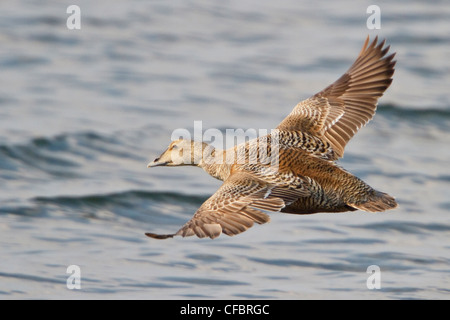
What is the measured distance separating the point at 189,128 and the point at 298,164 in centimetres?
716

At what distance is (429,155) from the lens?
13.7 meters

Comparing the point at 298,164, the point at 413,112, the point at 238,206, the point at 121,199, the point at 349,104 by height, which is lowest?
the point at 121,199

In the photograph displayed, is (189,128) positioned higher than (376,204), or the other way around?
(189,128)

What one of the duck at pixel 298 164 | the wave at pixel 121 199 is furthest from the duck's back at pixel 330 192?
the wave at pixel 121 199

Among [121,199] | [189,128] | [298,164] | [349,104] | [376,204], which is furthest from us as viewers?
[189,128]

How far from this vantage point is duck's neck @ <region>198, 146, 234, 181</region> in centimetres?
719

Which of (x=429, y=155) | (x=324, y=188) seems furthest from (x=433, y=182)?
(x=324, y=188)

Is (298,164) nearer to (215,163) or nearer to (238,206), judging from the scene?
(215,163)

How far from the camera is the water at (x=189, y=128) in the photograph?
30.9 feet

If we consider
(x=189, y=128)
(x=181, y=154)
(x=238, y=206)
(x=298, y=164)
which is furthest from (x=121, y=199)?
(x=238, y=206)

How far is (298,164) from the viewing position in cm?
697

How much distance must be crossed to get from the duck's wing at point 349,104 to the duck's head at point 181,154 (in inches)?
31.8

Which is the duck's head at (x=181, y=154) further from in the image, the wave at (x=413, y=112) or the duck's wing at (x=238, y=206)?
the wave at (x=413, y=112)

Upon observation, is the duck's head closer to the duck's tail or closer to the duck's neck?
the duck's neck
